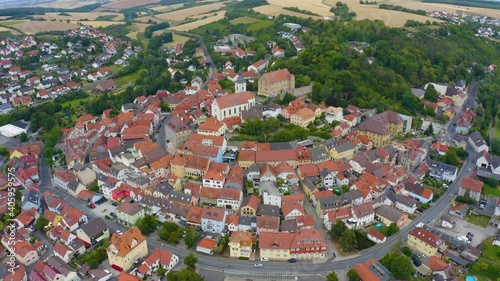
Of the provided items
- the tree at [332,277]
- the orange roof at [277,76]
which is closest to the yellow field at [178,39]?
the orange roof at [277,76]

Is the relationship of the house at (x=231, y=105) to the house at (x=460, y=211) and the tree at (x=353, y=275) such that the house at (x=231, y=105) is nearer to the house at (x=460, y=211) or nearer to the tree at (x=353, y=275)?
the house at (x=460, y=211)

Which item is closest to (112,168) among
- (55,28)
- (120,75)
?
(120,75)

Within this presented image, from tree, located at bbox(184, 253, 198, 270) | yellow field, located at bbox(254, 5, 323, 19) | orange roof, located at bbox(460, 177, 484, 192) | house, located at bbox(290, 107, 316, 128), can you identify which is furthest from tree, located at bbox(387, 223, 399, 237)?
yellow field, located at bbox(254, 5, 323, 19)

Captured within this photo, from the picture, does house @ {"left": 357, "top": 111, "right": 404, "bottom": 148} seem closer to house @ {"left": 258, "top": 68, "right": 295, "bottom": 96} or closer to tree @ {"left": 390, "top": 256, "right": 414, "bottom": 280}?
house @ {"left": 258, "top": 68, "right": 295, "bottom": 96}

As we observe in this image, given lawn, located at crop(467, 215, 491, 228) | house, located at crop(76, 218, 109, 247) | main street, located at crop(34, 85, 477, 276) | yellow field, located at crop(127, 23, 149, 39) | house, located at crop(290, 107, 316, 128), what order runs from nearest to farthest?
main street, located at crop(34, 85, 477, 276) < house, located at crop(76, 218, 109, 247) < lawn, located at crop(467, 215, 491, 228) < house, located at crop(290, 107, 316, 128) < yellow field, located at crop(127, 23, 149, 39)

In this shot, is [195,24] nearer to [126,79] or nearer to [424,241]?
[126,79]

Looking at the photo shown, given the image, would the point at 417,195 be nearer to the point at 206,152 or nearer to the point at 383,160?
the point at 383,160
